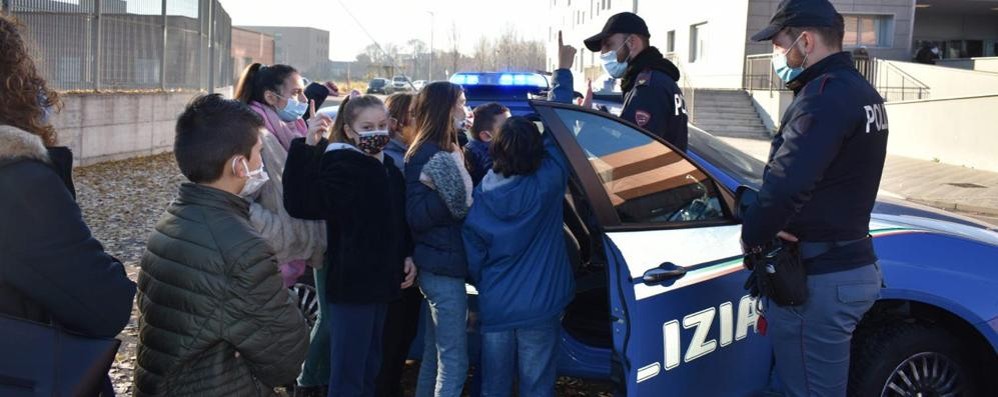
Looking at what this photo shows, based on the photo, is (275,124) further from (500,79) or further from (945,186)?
(945,186)

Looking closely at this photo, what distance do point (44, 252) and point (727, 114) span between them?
27.7m

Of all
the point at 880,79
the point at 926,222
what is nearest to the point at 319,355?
the point at 926,222

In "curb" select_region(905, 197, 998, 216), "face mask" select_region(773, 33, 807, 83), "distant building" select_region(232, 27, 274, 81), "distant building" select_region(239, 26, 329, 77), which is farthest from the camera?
"distant building" select_region(239, 26, 329, 77)

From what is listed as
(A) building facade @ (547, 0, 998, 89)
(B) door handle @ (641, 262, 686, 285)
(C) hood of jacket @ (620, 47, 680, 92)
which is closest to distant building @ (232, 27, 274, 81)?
(A) building facade @ (547, 0, 998, 89)

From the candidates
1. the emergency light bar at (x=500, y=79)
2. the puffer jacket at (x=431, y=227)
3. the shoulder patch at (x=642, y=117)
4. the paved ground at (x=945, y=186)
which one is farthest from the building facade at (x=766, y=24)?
the puffer jacket at (x=431, y=227)

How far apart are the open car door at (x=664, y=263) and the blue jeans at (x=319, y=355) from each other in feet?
5.16

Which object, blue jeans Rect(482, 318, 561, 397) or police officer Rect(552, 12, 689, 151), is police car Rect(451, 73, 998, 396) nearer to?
blue jeans Rect(482, 318, 561, 397)

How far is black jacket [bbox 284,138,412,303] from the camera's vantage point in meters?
3.46

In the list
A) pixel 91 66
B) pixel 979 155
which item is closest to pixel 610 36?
pixel 91 66

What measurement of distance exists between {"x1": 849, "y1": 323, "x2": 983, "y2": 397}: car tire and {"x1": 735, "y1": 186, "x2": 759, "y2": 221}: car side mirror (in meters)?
0.88

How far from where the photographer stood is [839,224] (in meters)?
2.89

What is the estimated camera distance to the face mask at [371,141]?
3559 mm

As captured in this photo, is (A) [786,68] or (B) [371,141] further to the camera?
(B) [371,141]

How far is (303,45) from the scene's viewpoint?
124312 mm
